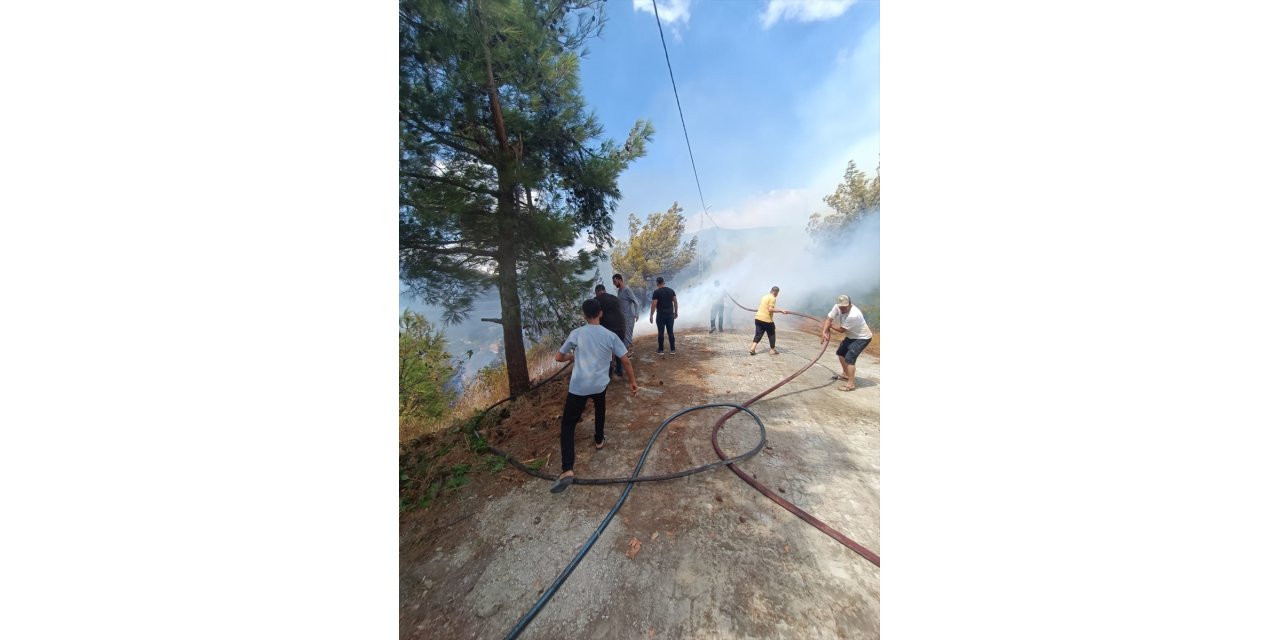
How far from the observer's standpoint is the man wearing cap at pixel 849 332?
13.0ft

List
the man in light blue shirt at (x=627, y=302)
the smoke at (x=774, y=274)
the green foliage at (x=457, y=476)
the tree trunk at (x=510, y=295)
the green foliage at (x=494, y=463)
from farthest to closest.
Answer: the smoke at (x=774, y=274) → the man in light blue shirt at (x=627, y=302) → the tree trunk at (x=510, y=295) → the green foliage at (x=494, y=463) → the green foliage at (x=457, y=476)

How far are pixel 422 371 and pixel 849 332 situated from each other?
480cm

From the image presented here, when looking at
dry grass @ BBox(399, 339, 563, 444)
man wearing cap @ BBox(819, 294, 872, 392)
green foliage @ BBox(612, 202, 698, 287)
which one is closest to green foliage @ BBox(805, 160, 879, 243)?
green foliage @ BBox(612, 202, 698, 287)

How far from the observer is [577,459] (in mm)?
2701

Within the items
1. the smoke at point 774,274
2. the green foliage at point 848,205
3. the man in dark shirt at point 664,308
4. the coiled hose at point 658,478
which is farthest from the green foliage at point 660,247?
the coiled hose at point 658,478

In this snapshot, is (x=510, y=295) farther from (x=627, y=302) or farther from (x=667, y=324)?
(x=667, y=324)

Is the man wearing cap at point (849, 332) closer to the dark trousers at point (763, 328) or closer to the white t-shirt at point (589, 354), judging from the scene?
the dark trousers at point (763, 328)

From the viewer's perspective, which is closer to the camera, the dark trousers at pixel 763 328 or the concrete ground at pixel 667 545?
the concrete ground at pixel 667 545

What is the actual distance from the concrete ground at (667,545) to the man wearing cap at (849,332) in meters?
1.00

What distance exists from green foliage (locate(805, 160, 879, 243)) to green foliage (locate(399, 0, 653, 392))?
339 inches

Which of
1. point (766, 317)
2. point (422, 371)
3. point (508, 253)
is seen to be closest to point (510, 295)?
point (508, 253)

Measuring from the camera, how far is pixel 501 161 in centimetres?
320

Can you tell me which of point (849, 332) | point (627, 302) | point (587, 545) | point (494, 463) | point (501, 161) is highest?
point (501, 161)

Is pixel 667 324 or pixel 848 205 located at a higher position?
pixel 848 205
